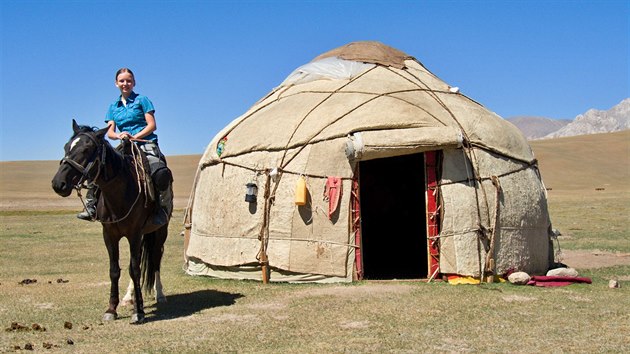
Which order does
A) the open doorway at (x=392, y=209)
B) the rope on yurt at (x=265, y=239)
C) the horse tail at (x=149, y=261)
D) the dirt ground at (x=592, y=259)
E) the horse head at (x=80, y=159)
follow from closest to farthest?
the horse head at (x=80, y=159) → the horse tail at (x=149, y=261) → the rope on yurt at (x=265, y=239) → the dirt ground at (x=592, y=259) → the open doorway at (x=392, y=209)

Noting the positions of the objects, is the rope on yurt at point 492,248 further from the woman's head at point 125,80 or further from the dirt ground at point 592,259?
the woman's head at point 125,80

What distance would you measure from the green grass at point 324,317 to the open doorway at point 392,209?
3.55 metres

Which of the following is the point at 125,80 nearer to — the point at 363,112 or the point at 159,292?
the point at 159,292

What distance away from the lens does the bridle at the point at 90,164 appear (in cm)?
707

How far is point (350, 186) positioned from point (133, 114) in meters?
3.18

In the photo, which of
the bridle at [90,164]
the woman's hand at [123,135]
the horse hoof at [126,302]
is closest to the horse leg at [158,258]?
the horse hoof at [126,302]

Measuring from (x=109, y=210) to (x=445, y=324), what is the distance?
364cm

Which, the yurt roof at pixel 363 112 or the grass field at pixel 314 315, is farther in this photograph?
the yurt roof at pixel 363 112

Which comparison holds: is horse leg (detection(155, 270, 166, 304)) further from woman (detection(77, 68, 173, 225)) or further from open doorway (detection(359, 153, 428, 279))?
open doorway (detection(359, 153, 428, 279))

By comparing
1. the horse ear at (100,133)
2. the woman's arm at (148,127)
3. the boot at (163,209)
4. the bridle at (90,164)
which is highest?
the woman's arm at (148,127)

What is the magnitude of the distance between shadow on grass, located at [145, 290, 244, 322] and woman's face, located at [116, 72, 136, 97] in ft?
8.31

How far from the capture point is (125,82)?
8.59 meters

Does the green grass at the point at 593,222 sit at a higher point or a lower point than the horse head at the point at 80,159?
lower

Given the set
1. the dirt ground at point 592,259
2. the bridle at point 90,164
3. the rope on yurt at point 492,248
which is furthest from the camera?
the dirt ground at point 592,259
